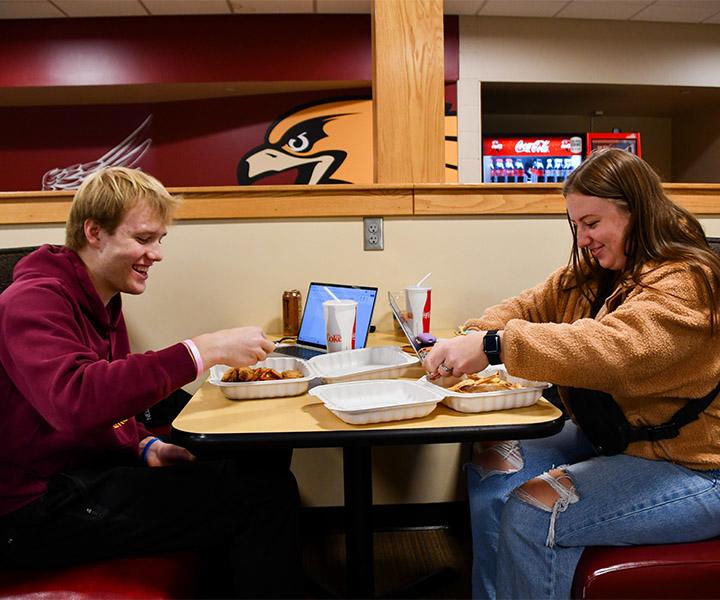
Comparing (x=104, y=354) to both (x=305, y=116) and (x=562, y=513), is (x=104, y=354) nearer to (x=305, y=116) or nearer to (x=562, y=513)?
(x=562, y=513)

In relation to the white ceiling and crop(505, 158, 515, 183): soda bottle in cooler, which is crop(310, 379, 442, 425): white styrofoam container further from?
crop(505, 158, 515, 183): soda bottle in cooler

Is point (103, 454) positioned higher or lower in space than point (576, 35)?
lower

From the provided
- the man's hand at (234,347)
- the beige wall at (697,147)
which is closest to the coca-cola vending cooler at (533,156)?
the beige wall at (697,147)

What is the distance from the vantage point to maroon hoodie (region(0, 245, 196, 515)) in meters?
1.00

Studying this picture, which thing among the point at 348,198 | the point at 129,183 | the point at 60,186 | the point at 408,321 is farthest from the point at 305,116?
the point at 129,183

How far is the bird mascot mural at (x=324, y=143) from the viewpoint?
17.3ft

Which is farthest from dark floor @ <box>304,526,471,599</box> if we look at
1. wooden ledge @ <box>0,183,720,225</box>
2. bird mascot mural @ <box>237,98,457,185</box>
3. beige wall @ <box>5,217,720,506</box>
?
bird mascot mural @ <box>237,98,457,185</box>

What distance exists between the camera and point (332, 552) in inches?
81.3

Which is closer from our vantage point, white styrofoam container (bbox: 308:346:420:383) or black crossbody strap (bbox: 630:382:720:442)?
black crossbody strap (bbox: 630:382:720:442)

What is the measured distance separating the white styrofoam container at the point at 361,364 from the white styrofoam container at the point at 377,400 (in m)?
0.07

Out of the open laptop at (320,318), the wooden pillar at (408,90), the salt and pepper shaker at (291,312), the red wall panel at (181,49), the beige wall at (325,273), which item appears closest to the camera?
the open laptop at (320,318)

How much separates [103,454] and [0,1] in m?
4.70

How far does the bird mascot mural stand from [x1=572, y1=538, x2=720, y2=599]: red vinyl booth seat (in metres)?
4.42

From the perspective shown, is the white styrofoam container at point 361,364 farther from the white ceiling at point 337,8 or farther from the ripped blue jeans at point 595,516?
the white ceiling at point 337,8
